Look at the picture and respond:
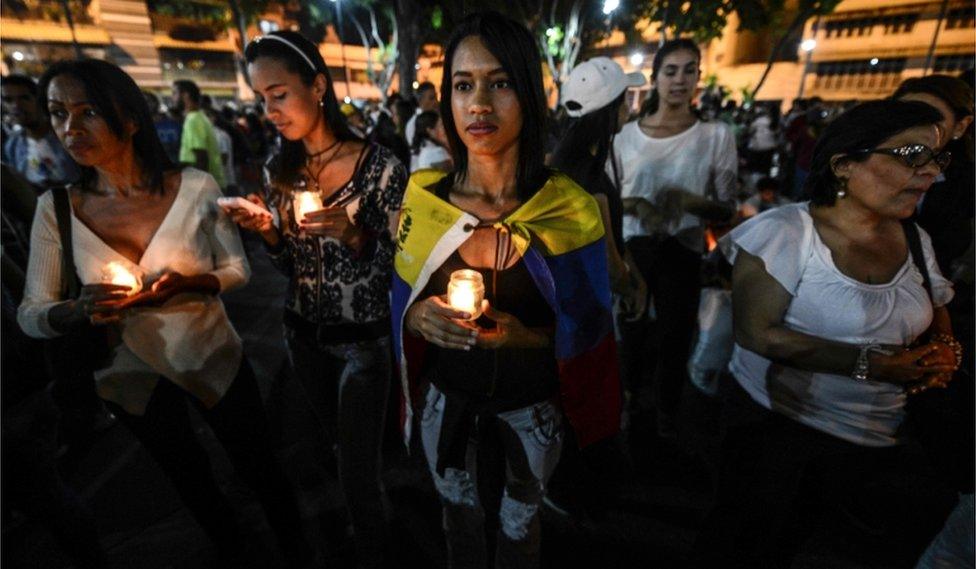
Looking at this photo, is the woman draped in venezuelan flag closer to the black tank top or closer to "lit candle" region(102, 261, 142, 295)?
the black tank top

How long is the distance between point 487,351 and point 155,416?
64.3 inches

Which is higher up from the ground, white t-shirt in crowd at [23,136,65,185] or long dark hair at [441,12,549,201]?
long dark hair at [441,12,549,201]

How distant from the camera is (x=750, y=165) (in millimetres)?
11734

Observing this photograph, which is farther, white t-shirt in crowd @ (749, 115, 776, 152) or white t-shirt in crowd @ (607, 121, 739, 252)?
white t-shirt in crowd @ (749, 115, 776, 152)

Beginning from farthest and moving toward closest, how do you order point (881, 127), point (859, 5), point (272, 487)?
1. point (859, 5)
2. point (272, 487)
3. point (881, 127)

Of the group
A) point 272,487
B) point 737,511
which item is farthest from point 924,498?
point 272,487

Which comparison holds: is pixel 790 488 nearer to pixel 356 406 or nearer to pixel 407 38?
pixel 356 406

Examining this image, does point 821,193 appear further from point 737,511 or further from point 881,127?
point 737,511

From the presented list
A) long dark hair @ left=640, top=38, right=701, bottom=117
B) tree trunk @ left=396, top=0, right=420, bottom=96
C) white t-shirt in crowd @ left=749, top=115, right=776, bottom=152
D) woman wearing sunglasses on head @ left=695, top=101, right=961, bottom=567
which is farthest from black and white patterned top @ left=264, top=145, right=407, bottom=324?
A: tree trunk @ left=396, top=0, right=420, bottom=96

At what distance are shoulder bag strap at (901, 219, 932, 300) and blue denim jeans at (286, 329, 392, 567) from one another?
234 cm

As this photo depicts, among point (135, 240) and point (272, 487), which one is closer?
point (135, 240)

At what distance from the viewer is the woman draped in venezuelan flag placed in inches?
65.4

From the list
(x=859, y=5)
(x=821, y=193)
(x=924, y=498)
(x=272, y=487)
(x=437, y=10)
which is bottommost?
(x=272, y=487)

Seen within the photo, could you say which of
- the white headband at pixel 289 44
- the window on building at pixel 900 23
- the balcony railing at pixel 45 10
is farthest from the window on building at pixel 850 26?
the balcony railing at pixel 45 10
